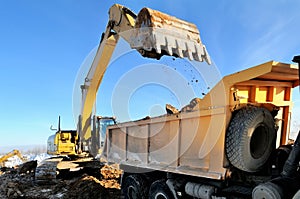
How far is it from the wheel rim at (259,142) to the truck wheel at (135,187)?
2368 millimetres

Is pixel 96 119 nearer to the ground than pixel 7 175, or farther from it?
farther from it

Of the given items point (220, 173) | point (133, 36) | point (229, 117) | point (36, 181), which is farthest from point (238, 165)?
point (36, 181)

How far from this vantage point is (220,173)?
342 cm

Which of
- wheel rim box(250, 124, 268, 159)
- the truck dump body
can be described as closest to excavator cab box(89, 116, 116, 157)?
the truck dump body

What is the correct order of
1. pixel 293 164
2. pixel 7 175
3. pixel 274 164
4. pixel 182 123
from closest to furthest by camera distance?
1. pixel 293 164
2. pixel 274 164
3. pixel 182 123
4. pixel 7 175

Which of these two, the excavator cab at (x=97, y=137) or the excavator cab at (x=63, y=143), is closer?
the excavator cab at (x=97, y=137)

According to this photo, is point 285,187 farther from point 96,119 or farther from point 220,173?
point 96,119

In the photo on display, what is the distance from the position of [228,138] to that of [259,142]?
2.03ft

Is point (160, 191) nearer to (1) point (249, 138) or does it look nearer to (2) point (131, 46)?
(1) point (249, 138)

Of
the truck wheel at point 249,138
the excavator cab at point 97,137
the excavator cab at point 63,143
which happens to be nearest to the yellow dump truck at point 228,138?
the truck wheel at point 249,138

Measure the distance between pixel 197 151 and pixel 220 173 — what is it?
1.74 ft

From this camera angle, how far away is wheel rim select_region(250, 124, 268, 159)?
3559mm

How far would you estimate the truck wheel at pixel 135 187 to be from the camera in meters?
5.08

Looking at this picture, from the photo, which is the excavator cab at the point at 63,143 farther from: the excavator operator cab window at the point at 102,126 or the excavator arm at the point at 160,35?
the excavator arm at the point at 160,35
